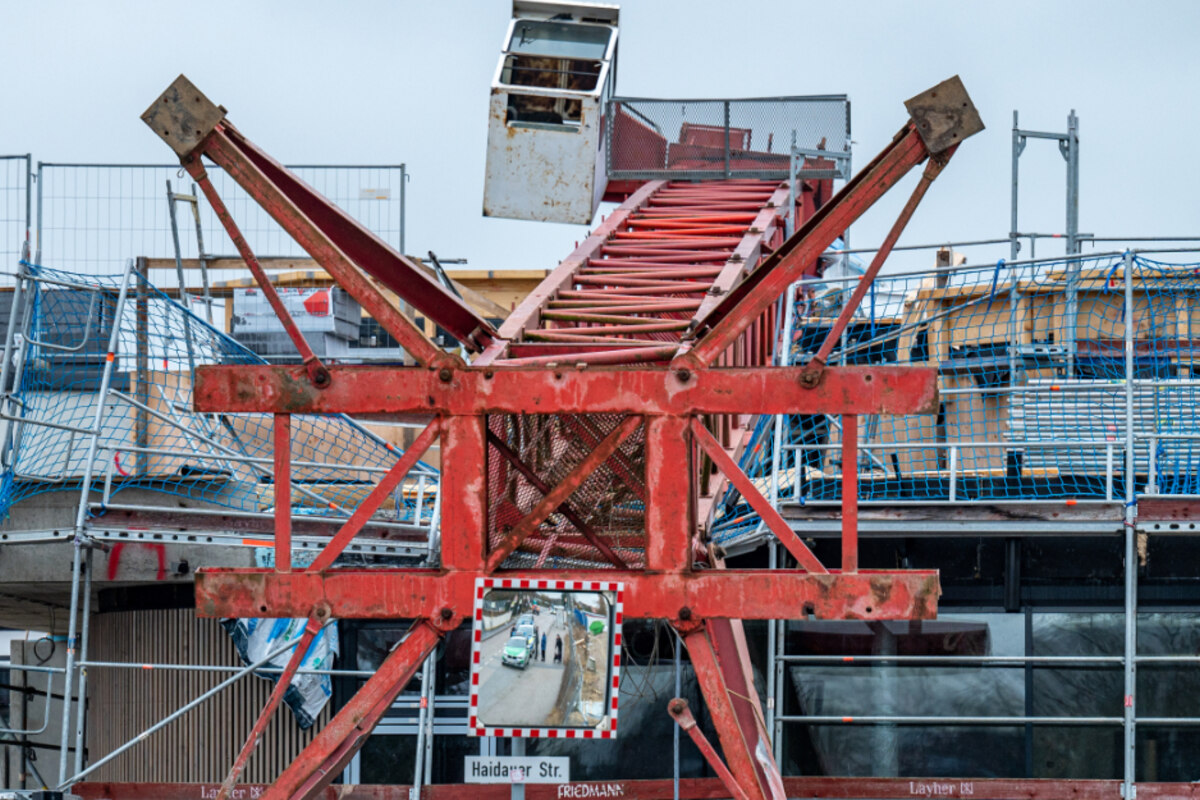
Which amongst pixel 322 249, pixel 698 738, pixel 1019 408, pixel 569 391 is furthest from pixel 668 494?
pixel 1019 408

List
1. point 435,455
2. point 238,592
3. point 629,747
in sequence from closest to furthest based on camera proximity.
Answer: point 238,592, point 629,747, point 435,455

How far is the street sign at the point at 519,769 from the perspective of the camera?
30.4ft

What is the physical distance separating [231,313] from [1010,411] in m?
10.8

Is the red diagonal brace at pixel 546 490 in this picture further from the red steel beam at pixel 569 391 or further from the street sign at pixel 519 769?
the street sign at pixel 519 769

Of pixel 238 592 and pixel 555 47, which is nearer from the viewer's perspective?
pixel 238 592

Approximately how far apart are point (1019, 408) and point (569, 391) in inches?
242

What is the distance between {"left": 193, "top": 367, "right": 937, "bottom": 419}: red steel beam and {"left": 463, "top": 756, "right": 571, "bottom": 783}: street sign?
2564 mm

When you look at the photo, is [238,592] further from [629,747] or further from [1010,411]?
[1010,411]

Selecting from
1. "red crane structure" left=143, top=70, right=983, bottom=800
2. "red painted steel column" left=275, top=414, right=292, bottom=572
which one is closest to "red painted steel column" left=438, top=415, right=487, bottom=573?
"red crane structure" left=143, top=70, right=983, bottom=800

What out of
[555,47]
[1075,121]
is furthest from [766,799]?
[1075,121]

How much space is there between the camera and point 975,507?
11.9m

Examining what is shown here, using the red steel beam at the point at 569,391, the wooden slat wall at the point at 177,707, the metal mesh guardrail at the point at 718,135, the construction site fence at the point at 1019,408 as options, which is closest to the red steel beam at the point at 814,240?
the red steel beam at the point at 569,391

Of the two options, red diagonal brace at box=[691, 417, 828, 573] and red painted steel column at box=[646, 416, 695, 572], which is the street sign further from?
red diagonal brace at box=[691, 417, 828, 573]

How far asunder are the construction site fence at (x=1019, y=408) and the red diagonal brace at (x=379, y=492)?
13.0 feet
